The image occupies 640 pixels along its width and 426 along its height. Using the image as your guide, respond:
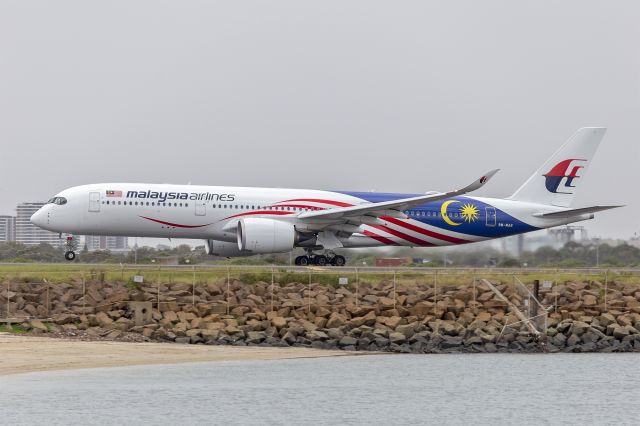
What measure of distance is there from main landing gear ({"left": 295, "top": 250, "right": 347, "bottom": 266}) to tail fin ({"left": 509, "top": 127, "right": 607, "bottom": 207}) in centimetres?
1022

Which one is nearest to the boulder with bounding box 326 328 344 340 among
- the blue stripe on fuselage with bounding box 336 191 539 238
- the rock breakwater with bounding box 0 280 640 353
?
the rock breakwater with bounding box 0 280 640 353

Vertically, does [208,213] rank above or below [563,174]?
below

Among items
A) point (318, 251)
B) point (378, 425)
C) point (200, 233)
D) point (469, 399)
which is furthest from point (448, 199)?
point (378, 425)

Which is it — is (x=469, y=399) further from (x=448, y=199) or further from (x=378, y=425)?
(x=448, y=199)

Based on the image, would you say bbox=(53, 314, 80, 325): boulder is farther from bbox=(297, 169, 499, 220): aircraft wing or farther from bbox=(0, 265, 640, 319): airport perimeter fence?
bbox=(297, 169, 499, 220): aircraft wing

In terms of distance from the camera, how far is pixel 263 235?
52.0 m

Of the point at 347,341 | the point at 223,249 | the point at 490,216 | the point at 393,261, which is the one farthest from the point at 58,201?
the point at 490,216

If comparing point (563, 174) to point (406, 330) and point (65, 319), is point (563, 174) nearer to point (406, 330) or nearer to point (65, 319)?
point (406, 330)

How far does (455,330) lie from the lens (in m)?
44.9

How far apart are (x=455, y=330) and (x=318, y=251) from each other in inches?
504

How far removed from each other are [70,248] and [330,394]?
2271cm

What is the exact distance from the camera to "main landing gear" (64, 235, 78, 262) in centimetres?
5462

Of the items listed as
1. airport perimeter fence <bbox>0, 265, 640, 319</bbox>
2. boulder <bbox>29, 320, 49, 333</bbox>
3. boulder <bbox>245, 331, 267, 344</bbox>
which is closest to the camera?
boulder <bbox>29, 320, 49, 333</bbox>

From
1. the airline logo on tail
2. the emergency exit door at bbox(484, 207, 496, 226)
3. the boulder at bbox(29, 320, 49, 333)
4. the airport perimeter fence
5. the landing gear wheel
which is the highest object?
the airline logo on tail
